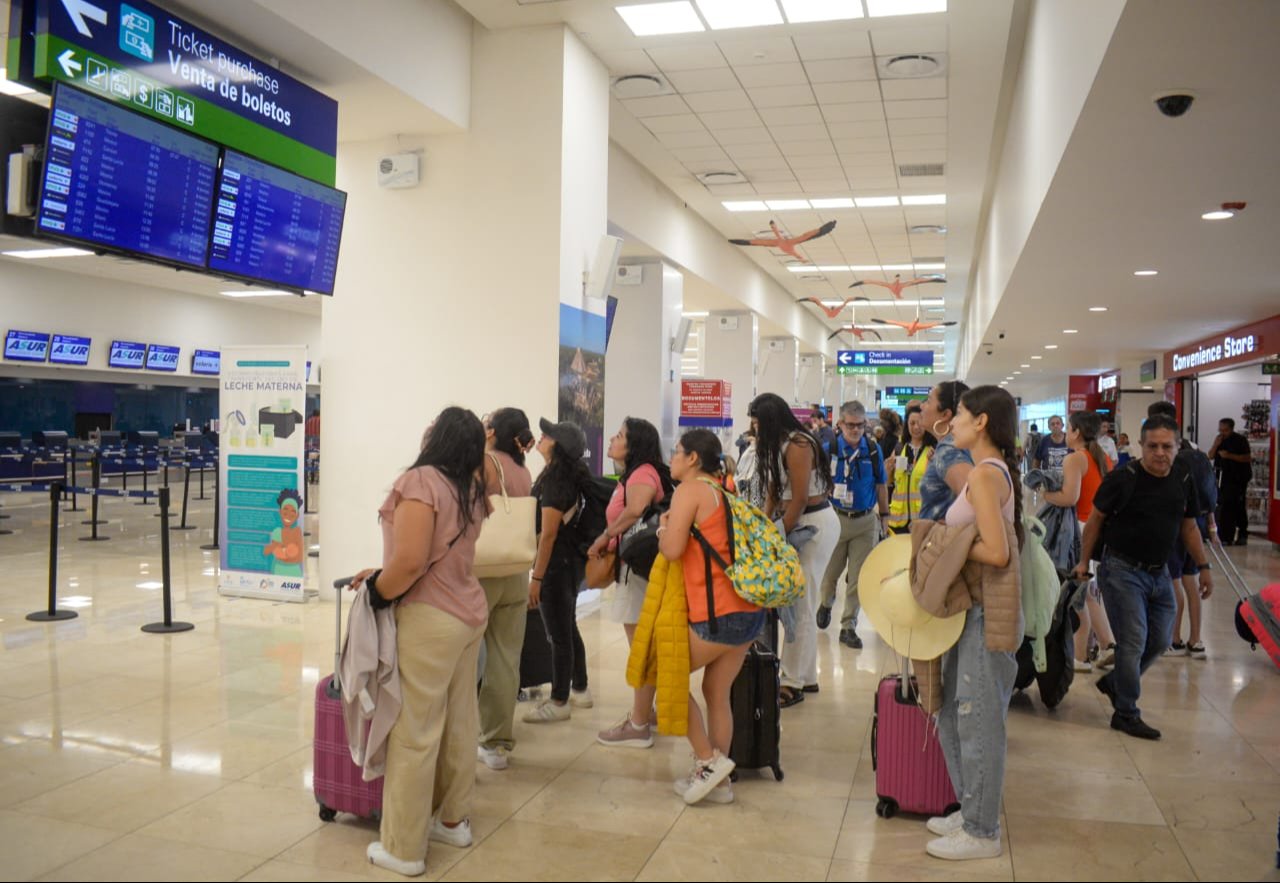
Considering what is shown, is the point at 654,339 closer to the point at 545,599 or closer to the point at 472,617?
the point at 545,599

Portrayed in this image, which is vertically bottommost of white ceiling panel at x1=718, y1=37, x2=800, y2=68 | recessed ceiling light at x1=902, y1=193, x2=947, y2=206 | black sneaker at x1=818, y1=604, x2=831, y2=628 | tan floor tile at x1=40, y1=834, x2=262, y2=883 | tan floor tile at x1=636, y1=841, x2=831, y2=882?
tan floor tile at x1=40, y1=834, x2=262, y2=883

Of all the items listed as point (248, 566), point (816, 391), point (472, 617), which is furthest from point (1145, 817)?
point (816, 391)

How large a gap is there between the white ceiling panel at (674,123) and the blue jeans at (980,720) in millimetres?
6867

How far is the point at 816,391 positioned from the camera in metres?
26.4


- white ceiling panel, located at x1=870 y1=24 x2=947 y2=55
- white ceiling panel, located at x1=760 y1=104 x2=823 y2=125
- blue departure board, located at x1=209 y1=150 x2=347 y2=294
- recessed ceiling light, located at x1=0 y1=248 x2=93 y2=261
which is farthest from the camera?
recessed ceiling light, located at x1=0 y1=248 x2=93 y2=261

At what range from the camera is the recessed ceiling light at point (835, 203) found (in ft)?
39.9

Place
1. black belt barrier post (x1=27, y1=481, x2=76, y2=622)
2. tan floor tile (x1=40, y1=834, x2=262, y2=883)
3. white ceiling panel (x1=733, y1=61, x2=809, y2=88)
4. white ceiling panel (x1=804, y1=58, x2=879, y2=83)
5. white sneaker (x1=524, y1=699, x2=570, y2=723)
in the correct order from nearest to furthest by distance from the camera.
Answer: tan floor tile (x1=40, y1=834, x2=262, y2=883) < white sneaker (x1=524, y1=699, x2=570, y2=723) < black belt barrier post (x1=27, y1=481, x2=76, y2=622) < white ceiling panel (x1=804, y1=58, x2=879, y2=83) < white ceiling panel (x1=733, y1=61, x2=809, y2=88)

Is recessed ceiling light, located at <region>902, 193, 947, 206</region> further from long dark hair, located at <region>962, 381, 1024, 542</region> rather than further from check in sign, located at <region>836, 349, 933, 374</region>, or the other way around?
check in sign, located at <region>836, 349, 933, 374</region>

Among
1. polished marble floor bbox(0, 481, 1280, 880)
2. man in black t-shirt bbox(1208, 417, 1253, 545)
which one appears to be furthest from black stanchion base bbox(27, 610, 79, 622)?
man in black t-shirt bbox(1208, 417, 1253, 545)

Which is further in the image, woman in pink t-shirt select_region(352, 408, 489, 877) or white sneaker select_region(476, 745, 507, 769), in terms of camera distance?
white sneaker select_region(476, 745, 507, 769)

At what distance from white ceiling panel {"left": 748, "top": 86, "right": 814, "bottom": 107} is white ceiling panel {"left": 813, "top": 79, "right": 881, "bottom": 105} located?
101mm

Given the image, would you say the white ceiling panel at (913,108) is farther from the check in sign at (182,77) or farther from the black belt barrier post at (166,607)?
the black belt barrier post at (166,607)

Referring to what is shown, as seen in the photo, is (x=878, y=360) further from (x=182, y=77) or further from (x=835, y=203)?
(x=182, y=77)

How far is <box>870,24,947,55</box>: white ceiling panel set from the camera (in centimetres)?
698
